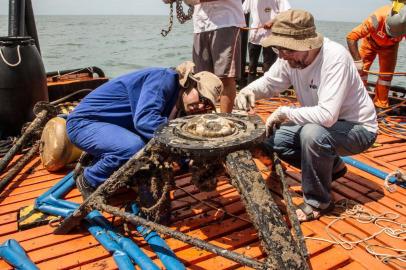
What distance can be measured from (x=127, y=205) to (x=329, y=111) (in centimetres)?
161

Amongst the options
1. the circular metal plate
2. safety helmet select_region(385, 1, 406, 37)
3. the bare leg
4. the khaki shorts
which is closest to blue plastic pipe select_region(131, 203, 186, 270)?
the circular metal plate

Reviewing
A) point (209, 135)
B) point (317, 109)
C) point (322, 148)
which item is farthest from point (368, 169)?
point (209, 135)

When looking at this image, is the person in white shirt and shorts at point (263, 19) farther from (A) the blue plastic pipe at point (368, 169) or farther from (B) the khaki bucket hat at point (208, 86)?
(B) the khaki bucket hat at point (208, 86)

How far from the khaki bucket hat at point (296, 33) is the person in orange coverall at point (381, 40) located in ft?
9.47

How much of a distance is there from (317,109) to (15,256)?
2.10 metres

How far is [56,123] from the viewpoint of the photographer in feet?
12.0

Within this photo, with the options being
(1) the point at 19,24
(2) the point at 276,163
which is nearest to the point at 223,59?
(2) the point at 276,163

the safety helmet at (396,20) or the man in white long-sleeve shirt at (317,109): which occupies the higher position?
the safety helmet at (396,20)

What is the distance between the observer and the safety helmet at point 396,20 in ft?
15.9

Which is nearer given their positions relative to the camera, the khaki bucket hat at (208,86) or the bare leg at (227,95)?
the khaki bucket hat at (208,86)

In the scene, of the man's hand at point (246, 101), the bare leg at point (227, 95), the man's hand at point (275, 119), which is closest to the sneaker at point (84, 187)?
the man's hand at point (246, 101)

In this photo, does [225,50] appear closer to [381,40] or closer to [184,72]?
[184,72]

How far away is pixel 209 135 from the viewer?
2.27 meters

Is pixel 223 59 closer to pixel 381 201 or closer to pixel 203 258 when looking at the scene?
pixel 381 201
